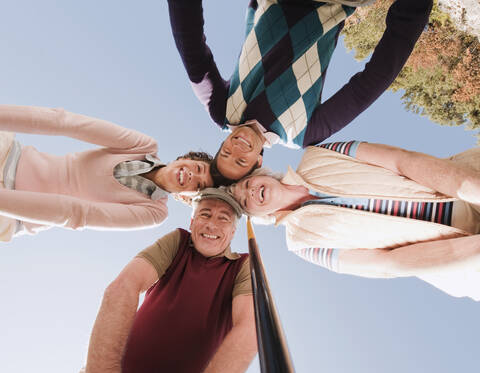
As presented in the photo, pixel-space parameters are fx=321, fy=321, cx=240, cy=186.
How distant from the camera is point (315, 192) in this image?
6.75 feet

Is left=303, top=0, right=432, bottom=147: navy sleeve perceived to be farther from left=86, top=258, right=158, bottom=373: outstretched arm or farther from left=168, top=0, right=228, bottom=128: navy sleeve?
left=86, top=258, right=158, bottom=373: outstretched arm

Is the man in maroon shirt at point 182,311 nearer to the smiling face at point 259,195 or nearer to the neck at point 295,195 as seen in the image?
the smiling face at point 259,195

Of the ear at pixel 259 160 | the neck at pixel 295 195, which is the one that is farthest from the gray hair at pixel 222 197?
the ear at pixel 259 160

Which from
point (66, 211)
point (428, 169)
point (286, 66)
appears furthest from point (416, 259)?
point (66, 211)

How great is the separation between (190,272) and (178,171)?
2.27 feet

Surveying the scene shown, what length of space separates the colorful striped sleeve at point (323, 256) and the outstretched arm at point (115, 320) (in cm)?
107

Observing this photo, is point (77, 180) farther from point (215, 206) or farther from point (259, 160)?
point (259, 160)

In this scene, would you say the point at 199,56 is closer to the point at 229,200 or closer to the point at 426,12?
the point at 229,200

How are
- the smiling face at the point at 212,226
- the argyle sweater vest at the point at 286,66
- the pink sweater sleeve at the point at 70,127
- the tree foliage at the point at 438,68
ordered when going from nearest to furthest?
1. the pink sweater sleeve at the point at 70,127
2. the smiling face at the point at 212,226
3. the argyle sweater vest at the point at 286,66
4. the tree foliage at the point at 438,68

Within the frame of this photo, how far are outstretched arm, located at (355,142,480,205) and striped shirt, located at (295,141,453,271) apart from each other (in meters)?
0.13

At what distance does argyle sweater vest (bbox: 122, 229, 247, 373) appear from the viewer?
1.59 meters

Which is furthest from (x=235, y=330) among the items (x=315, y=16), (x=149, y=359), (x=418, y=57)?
(x=418, y=57)

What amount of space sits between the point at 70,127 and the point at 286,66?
5.16ft

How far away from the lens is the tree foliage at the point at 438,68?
4.18m
